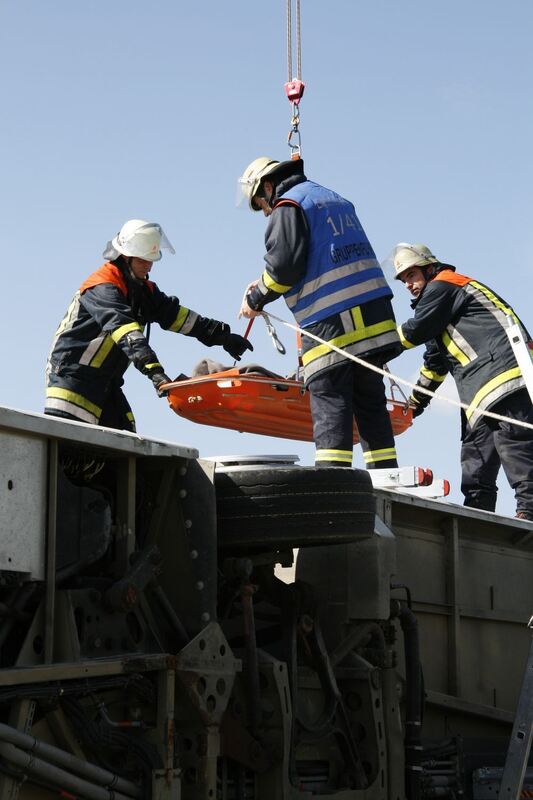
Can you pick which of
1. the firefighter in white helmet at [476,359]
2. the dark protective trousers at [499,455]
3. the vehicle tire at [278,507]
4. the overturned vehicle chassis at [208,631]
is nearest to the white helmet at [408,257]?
the firefighter in white helmet at [476,359]

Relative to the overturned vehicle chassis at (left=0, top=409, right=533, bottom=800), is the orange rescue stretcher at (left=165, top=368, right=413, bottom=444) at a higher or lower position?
higher

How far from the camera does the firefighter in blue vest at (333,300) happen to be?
7363 millimetres

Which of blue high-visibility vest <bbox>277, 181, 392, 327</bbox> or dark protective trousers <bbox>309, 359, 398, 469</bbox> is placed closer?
dark protective trousers <bbox>309, 359, 398, 469</bbox>

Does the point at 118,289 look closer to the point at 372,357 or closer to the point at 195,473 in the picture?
the point at 372,357

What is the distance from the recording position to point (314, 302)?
7504mm

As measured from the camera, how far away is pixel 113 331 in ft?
24.7

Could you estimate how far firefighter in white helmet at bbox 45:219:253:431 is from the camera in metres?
7.55

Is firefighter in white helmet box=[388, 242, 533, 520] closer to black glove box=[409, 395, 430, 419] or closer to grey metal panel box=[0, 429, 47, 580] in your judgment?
black glove box=[409, 395, 430, 419]

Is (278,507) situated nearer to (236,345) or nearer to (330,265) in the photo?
(330,265)

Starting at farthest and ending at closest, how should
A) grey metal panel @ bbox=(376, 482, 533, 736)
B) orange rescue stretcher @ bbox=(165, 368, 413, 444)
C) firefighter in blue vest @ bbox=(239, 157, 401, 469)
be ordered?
orange rescue stretcher @ bbox=(165, 368, 413, 444) → firefighter in blue vest @ bbox=(239, 157, 401, 469) → grey metal panel @ bbox=(376, 482, 533, 736)

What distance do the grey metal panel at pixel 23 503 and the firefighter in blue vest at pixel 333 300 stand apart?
2.97 metres

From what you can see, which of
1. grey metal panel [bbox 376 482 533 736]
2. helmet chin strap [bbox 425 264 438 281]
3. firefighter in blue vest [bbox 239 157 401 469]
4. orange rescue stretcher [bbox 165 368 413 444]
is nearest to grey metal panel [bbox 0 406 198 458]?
grey metal panel [bbox 376 482 533 736]

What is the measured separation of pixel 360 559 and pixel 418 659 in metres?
0.66

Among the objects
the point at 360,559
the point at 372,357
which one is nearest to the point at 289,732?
the point at 360,559
